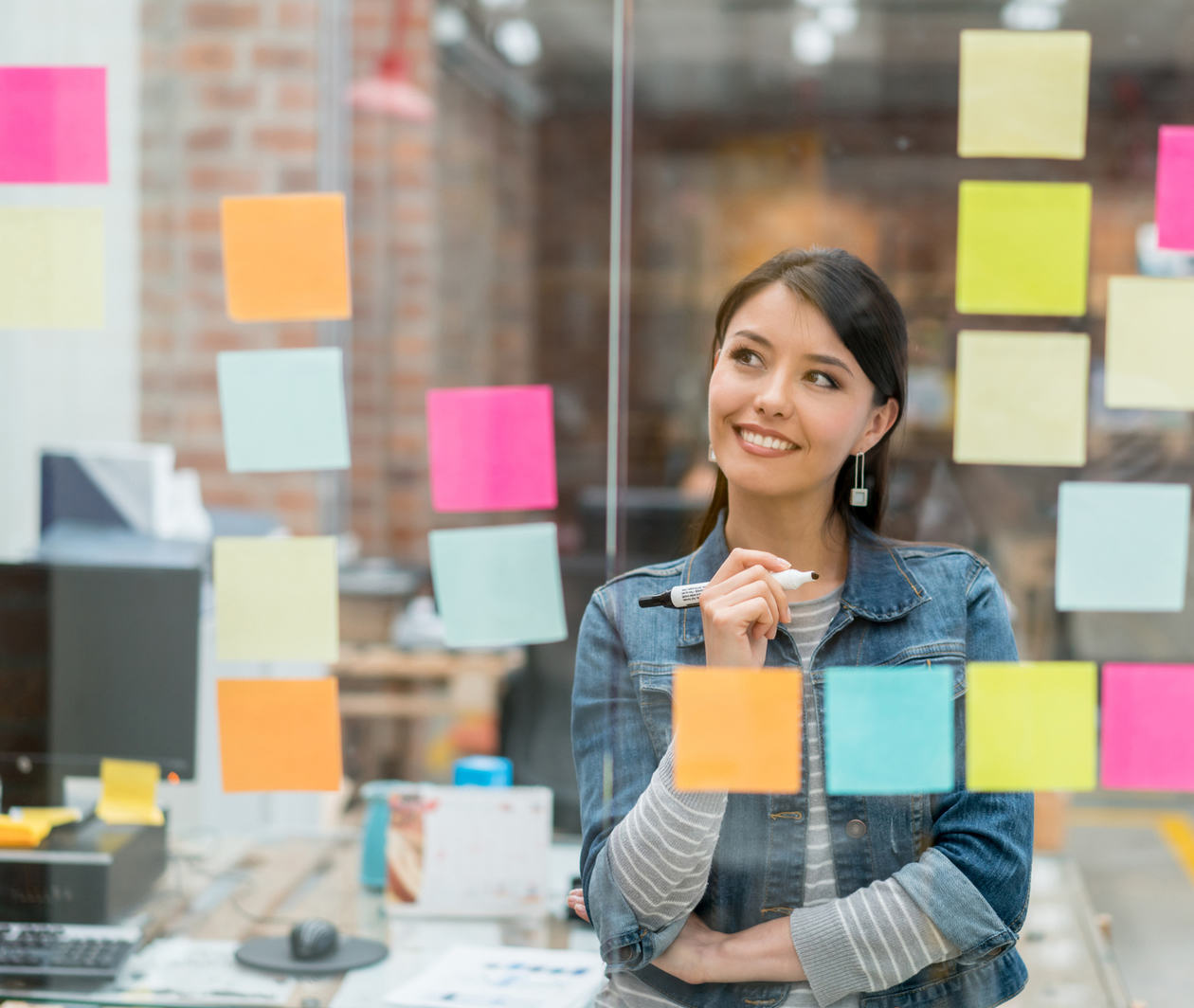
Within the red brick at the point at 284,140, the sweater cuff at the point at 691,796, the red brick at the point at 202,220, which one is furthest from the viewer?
the red brick at the point at 284,140

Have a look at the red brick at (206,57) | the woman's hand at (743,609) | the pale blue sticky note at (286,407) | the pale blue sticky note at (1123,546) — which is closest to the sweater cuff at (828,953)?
the woman's hand at (743,609)

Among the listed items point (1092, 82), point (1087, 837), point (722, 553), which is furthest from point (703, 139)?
point (722, 553)

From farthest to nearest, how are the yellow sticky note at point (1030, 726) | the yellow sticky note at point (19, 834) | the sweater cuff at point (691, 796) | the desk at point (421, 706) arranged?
1. the desk at point (421, 706)
2. the yellow sticky note at point (19, 834)
3. the yellow sticky note at point (1030, 726)
4. the sweater cuff at point (691, 796)

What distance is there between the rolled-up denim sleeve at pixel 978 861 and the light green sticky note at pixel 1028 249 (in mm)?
325

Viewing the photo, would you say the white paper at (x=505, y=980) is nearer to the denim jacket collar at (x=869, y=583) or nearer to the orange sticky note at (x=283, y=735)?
the orange sticky note at (x=283, y=735)

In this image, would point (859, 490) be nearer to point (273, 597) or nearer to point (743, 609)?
point (743, 609)

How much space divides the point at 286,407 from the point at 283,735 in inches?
14.7

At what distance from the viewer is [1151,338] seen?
1271 millimetres

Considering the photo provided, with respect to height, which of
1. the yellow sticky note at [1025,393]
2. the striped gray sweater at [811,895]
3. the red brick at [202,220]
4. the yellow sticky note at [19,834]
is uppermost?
the red brick at [202,220]

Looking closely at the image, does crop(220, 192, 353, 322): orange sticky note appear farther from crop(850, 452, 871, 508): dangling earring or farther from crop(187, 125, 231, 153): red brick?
crop(187, 125, 231, 153): red brick

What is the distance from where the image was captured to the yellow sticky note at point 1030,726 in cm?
112

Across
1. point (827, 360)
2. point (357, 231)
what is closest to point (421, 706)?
point (357, 231)

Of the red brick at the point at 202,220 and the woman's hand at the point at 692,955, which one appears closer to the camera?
the woman's hand at the point at 692,955

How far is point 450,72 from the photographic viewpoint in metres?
4.03
